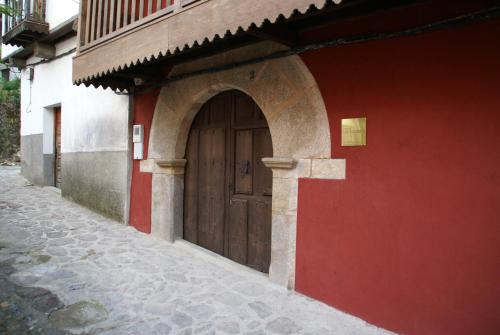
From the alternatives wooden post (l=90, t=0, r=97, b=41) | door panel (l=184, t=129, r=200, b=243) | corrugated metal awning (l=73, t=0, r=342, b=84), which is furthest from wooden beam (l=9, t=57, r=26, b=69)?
door panel (l=184, t=129, r=200, b=243)

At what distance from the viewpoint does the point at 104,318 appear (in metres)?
2.83

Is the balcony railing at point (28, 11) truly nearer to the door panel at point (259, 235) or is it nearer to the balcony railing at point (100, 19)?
the balcony railing at point (100, 19)

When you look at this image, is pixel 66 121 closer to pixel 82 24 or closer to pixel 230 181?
pixel 82 24

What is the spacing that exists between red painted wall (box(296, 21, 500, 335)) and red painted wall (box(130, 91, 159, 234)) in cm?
278

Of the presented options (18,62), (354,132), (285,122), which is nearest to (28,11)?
(18,62)

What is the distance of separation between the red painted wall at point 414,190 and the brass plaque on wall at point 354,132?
0.05 m

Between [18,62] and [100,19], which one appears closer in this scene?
[100,19]

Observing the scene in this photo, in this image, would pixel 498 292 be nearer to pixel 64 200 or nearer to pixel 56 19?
pixel 64 200

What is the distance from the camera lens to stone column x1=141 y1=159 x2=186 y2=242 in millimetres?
4793

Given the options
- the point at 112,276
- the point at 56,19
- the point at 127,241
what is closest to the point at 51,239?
the point at 127,241

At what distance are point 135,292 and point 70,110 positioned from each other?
17.0 feet

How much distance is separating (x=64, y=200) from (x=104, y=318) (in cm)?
505

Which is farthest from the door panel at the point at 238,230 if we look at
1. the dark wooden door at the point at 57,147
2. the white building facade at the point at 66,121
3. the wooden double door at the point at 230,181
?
the dark wooden door at the point at 57,147

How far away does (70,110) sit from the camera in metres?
7.17
